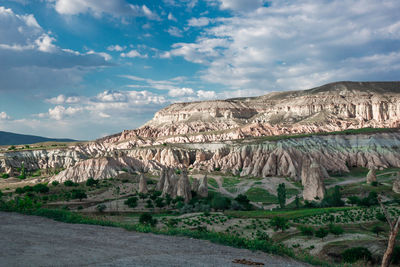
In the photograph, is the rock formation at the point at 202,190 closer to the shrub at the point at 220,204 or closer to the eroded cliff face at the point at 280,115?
the shrub at the point at 220,204

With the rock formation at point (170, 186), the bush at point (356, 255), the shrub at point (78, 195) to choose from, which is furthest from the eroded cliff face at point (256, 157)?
the bush at point (356, 255)

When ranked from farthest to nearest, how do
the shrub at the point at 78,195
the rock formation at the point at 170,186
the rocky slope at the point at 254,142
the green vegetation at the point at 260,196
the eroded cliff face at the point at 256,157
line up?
the rocky slope at the point at 254,142
the eroded cliff face at the point at 256,157
the green vegetation at the point at 260,196
the rock formation at the point at 170,186
the shrub at the point at 78,195

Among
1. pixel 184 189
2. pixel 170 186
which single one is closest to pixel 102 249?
pixel 184 189

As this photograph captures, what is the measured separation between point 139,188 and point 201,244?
4049cm

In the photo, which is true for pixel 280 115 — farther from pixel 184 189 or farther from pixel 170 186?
pixel 184 189

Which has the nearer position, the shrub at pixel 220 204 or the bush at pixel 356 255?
the bush at pixel 356 255

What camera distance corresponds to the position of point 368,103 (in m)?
143

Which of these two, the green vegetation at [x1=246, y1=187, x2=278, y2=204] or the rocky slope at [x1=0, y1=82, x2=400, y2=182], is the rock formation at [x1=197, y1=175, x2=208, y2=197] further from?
the rocky slope at [x1=0, y1=82, x2=400, y2=182]

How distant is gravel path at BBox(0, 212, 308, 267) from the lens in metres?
11.0

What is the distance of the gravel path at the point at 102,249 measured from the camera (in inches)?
434

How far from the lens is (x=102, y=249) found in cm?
1273

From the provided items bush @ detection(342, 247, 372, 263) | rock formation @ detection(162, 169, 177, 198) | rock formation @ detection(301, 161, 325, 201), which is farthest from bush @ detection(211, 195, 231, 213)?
bush @ detection(342, 247, 372, 263)

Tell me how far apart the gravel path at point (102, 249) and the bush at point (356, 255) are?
7.31 metres

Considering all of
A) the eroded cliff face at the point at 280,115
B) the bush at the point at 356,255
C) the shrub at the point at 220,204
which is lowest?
the shrub at the point at 220,204
